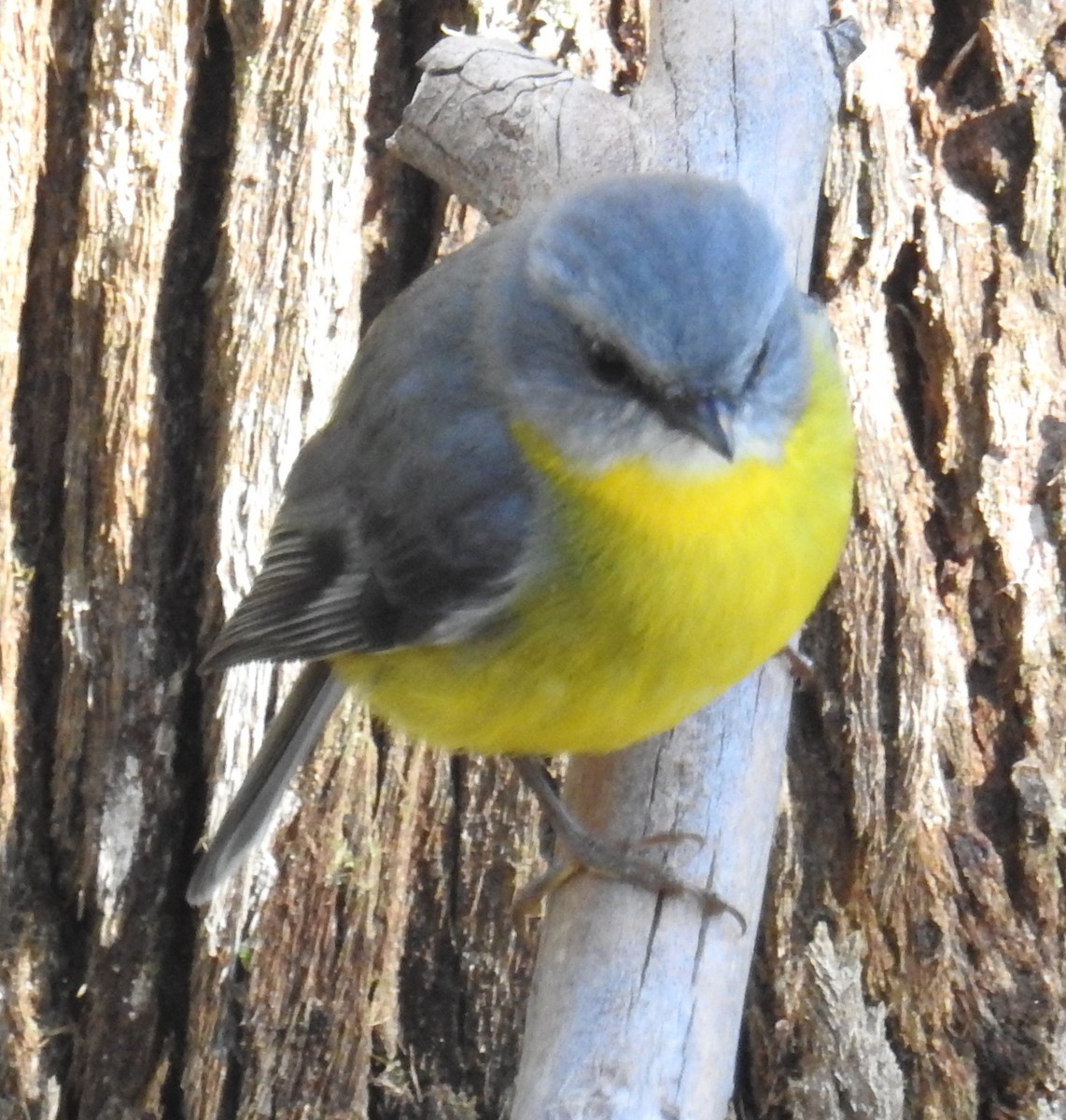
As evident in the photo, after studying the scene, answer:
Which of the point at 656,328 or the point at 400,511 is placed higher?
the point at 656,328

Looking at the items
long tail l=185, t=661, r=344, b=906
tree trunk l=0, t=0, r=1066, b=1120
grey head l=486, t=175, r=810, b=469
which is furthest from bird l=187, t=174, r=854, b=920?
tree trunk l=0, t=0, r=1066, b=1120

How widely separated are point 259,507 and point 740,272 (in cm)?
147

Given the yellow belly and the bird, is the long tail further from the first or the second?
the yellow belly

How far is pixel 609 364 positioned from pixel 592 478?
0.68ft

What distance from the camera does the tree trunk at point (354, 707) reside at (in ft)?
11.5

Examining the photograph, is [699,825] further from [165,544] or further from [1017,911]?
[165,544]

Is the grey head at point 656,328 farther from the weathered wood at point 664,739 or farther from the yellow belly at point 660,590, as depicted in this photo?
the weathered wood at point 664,739

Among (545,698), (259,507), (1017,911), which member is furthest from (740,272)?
(1017,911)

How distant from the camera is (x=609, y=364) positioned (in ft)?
8.08

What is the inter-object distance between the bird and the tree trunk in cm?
60

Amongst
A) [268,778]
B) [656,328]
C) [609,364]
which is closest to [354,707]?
[268,778]

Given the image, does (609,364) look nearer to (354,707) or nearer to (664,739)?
(664,739)

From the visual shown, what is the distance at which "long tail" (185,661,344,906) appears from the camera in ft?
10.9

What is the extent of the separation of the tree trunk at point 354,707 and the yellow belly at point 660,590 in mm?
874
